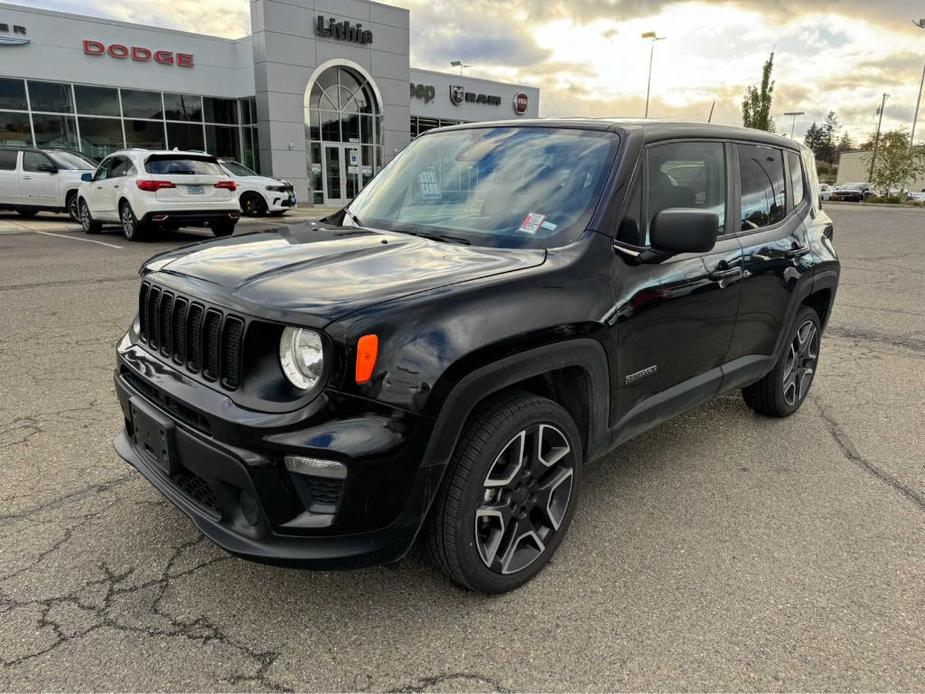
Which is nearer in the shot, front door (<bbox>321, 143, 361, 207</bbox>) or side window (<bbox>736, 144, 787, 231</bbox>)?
side window (<bbox>736, 144, 787, 231</bbox>)

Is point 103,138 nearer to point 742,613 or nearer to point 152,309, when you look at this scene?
point 152,309

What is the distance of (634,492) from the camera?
3.42 m

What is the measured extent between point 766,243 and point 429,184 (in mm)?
1919

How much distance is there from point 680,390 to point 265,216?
17.4 metres

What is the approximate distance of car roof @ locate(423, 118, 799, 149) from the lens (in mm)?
3135

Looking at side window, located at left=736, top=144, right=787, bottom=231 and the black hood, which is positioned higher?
side window, located at left=736, top=144, right=787, bottom=231

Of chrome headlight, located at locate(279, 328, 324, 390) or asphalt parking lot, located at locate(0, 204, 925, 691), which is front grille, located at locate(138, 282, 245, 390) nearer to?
chrome headlight, located at locate(279, 328, 324, 390)

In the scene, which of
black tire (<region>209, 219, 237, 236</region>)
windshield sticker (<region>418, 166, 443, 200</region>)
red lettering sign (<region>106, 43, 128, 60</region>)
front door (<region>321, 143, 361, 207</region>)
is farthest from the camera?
front door (<region>321, 143, 361, 207</region>)

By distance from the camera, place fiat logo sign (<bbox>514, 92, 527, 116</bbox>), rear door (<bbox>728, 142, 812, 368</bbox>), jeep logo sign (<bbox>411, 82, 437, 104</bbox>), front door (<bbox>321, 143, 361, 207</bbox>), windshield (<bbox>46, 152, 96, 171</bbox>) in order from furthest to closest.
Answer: fiat logo sign (<bbox>514, 92, 527, 116</bbox>), jeep logo sign (<bbox>411, 82, 437, 104</bbox>), front door (<bbox>321, 143, 361, 207</bbox>), windshield (<bbox>46, 152, 96, 171</bbox>), rear door (<bbox>728, 142, 812, 368</bbox>)

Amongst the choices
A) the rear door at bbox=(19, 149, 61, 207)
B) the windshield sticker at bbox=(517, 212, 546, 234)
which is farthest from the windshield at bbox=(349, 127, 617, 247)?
the rear door at bbox=(19, 149, 61, 207)

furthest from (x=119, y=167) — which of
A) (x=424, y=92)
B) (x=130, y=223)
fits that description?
(x=424, y=92)

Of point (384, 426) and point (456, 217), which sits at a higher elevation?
point (456, 217)

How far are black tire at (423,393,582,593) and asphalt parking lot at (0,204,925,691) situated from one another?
6.2 inches

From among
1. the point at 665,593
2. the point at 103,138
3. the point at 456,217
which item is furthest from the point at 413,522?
the point at 103,138
